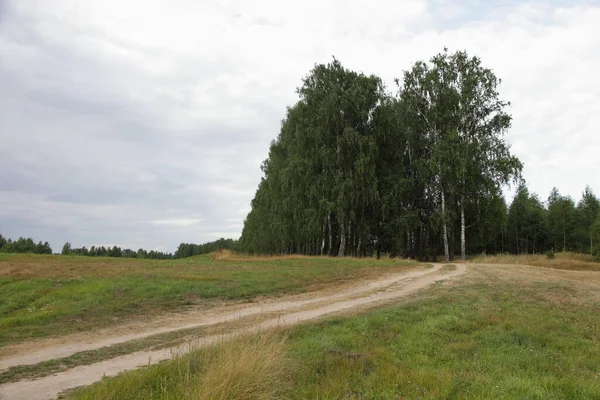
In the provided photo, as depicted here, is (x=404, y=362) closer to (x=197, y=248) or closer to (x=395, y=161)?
(x=395, y=161)

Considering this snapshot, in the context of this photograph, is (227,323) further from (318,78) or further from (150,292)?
(318,78)

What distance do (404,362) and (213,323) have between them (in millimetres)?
6686

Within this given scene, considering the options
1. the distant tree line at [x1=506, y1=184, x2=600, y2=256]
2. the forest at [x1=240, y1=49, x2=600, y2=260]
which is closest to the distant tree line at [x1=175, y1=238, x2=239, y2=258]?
the distant tree line at [x1=506, y1=184, x2=600, y2=256]

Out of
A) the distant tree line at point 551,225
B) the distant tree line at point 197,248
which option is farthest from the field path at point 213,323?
the distant tree line at point 197,248

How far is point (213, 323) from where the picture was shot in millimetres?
12867

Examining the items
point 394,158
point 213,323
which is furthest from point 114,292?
point 394,158

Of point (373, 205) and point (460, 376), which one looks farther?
point (373, 205)

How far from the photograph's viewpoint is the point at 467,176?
37.6m

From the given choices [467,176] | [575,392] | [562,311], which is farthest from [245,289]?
[467,176]

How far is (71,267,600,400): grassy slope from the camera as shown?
6402 millimetres

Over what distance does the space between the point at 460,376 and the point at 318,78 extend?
36.4 metres

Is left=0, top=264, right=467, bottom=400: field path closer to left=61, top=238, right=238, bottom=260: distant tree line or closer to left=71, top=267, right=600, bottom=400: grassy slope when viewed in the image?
left=71, top=267, right=600, bottom=400: grassy slope

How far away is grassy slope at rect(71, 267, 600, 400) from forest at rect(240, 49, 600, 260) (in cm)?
2450

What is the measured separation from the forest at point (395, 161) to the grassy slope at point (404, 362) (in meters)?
24.5
